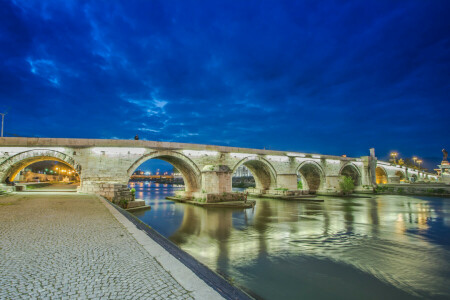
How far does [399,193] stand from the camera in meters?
31.9

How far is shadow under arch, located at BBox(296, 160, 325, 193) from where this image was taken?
3042 centimetres

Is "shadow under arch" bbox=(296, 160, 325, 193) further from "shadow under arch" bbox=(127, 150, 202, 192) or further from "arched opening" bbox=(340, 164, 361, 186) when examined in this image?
"shadow under arch" bbox=(127, 150, 202, 192)

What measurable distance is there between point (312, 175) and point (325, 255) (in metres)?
26.9

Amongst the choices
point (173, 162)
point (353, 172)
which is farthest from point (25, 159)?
point (353, 172)

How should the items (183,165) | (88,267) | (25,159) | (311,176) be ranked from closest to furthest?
(88,267) → (25,159) → (183,165) → (311,176)

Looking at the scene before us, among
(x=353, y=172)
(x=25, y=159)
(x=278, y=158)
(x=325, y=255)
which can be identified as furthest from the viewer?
(x=353, y=172)

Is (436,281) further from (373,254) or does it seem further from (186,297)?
(186,297)

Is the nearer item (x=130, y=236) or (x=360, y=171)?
(x=130, y=236)

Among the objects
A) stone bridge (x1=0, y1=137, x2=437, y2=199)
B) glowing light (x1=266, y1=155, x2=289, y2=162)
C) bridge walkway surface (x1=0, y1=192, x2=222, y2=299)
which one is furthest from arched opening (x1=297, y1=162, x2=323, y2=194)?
bridge walkway surface (x1=0, y1=192, x2=222, y2=299)

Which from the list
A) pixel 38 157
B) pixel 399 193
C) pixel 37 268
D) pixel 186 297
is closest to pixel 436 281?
pixel 186 297

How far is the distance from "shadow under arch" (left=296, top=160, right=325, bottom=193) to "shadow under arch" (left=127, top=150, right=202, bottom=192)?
14654mm

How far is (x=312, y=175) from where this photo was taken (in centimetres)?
3275

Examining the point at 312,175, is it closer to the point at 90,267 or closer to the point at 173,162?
the point at 173,162

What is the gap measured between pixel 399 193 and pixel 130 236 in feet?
123
